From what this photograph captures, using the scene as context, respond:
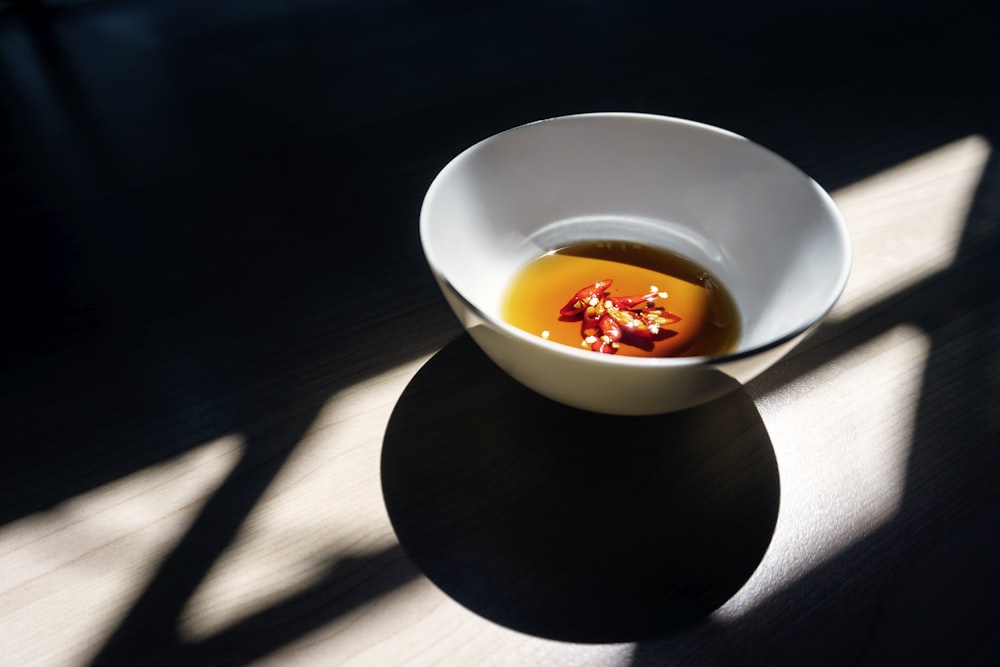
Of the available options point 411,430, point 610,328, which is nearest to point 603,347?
point 610,328

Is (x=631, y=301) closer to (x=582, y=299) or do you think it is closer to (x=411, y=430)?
(x=582, y=299)

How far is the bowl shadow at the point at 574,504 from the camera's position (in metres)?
0.45

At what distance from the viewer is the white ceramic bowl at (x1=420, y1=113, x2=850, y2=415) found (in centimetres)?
50

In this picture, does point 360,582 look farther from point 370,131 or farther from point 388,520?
point 370,131

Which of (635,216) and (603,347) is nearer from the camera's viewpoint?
(603,347)

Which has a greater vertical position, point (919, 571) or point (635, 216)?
point (635, 216)

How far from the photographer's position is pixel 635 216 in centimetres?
68

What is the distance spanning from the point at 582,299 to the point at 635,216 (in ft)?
0.41

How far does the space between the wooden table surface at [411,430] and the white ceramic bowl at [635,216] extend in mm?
68

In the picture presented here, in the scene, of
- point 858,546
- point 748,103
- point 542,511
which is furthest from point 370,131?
point 858,546

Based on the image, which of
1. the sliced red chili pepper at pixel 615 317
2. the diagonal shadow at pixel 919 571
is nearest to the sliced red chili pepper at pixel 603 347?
the sliced red chili pepper at pixel 615 317

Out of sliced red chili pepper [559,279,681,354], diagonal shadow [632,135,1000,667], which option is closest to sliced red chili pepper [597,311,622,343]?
sliced red chili pepper [559,279,681,354]

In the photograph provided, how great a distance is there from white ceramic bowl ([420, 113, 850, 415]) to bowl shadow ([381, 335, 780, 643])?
61 mm

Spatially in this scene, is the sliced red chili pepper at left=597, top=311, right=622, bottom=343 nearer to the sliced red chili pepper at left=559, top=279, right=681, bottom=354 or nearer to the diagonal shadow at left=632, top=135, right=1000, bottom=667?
the sliced red chili pepper at left=559, top=279, right=681, bottom=354
